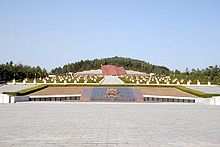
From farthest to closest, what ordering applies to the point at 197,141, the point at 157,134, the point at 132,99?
the point at 132,99
the point at 157,134
the point at 197,141

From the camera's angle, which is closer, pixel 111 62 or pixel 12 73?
pixel 12 73

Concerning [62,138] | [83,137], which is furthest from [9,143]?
[83,137]

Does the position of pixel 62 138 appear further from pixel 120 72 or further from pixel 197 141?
pixel 120 72

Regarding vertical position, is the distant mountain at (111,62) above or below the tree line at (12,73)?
above

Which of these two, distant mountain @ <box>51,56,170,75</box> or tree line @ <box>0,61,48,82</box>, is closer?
tree line @ <box>0,61,48,82</box>

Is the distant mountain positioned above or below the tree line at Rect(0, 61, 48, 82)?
above

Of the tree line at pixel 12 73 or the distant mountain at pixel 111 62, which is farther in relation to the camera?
the distant mountain at pixel 111 62

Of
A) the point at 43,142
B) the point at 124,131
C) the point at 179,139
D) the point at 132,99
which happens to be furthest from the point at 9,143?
the point at 132,99

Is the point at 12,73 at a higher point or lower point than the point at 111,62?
lower

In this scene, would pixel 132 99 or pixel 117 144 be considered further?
pixel 132 99

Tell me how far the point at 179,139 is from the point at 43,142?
1.95m

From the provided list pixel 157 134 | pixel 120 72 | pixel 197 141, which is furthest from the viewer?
pixel 120 72

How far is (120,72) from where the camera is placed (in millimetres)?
59625

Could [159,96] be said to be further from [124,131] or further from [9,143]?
[9,143]
